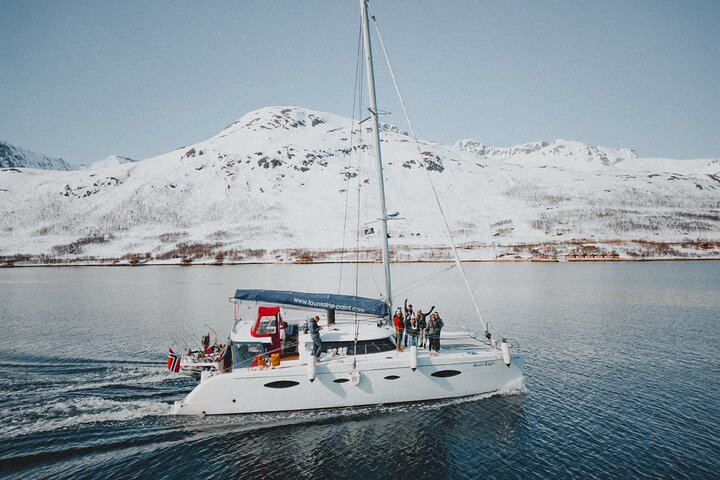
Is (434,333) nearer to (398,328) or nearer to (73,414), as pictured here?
(398,328)

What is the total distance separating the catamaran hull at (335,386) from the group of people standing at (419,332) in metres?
1.25

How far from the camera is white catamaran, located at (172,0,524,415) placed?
1636 centimetres

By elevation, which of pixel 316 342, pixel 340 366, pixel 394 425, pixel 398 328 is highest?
pixel 398 328

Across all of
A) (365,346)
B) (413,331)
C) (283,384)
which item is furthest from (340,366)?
(413,331)

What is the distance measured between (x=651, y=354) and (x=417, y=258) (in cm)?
11854

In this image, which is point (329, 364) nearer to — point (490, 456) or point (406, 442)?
point (406, 442)

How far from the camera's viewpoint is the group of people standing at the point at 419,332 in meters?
18.4

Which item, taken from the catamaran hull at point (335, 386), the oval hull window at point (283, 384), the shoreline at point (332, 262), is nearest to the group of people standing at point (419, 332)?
the catamaran hull at point (335, 386)

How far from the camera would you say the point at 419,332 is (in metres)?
19.5

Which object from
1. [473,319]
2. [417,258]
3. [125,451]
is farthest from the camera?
[417,258]

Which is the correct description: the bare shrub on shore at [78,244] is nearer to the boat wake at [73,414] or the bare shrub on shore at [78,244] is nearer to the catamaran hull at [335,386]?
the boat wake at [73,414]

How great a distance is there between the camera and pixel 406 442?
15.4 m

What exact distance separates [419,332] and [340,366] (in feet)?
15.2

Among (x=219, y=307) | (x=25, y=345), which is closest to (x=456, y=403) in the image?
(x=25, y=345)
